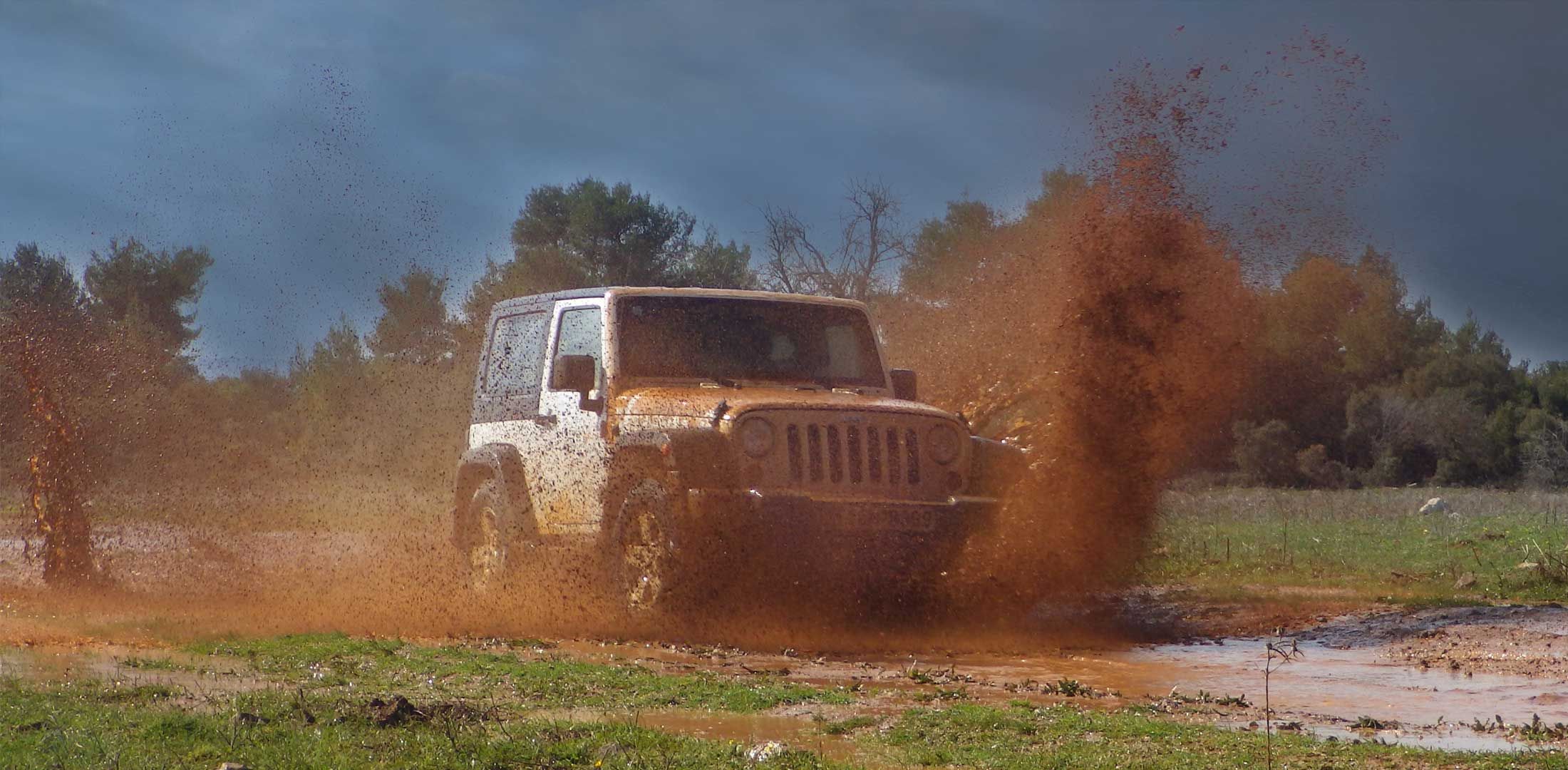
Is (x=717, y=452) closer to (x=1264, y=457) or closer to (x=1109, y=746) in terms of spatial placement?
(x=1109, y=746)

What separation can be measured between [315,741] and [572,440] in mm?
5184

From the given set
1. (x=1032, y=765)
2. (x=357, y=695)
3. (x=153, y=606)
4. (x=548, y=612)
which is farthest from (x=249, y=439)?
(x=1032, y=765)

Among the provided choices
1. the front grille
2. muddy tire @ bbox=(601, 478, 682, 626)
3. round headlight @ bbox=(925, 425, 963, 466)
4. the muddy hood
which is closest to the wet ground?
muddy tire @ bbox=(601, 478, 682, 626)

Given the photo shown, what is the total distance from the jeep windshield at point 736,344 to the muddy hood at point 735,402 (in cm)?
25

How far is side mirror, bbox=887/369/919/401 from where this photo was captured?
1180cm

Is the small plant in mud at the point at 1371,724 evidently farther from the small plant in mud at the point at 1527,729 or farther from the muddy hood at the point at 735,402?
the muddy hood at the point at 735,402

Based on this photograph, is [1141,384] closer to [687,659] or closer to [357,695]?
[687,659]

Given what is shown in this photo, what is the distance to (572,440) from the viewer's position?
11328 mm

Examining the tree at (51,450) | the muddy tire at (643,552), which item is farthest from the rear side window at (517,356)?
the tree at (51,450)

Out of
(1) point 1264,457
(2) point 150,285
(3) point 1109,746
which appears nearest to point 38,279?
(2) point 150,285

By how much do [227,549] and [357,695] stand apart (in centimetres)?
936

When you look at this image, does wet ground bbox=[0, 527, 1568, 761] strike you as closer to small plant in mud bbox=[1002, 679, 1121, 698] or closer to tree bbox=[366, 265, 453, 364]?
small plant in mud bbox=[1002, 679, 1121, 698]

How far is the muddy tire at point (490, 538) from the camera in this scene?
38.9 ft

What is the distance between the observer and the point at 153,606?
1272 cm
